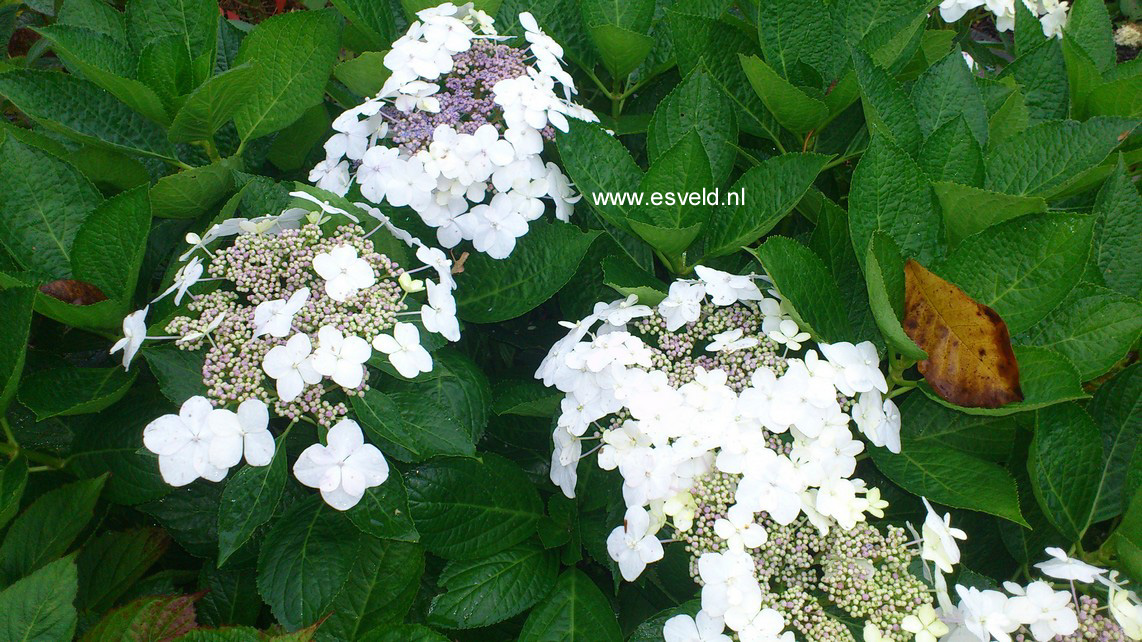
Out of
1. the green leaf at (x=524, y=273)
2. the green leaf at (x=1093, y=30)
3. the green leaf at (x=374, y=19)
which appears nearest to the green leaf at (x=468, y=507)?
the green leaf at (x=524, y=273)

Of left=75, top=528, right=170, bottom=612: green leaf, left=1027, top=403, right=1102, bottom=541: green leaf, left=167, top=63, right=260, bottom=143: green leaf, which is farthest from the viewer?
left=75, top=528, right=170, bottom=612: green leaf

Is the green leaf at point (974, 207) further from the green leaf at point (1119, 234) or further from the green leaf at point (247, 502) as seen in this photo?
the green leaf at point (247, 502)

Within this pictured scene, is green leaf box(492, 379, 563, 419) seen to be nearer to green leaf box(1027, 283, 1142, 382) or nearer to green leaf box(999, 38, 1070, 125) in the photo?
green leaf box(1027, 283, 1142, 382)

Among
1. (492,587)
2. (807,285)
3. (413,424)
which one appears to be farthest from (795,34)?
(492,587)

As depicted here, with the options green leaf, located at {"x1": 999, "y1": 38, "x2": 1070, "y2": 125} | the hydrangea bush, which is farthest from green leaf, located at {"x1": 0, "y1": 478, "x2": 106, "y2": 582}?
green leaf, located at {"x1": 999, "y1": 38, "x2": 1070, "y2": 125}

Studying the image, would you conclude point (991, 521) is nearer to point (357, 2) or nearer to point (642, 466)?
point (642, 466)

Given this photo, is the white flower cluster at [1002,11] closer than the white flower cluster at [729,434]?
No

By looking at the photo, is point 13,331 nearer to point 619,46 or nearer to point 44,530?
point 44,530

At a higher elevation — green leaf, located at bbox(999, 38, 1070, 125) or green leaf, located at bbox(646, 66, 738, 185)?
green leaf, located at bbox(999, 38, 1070, 125)
